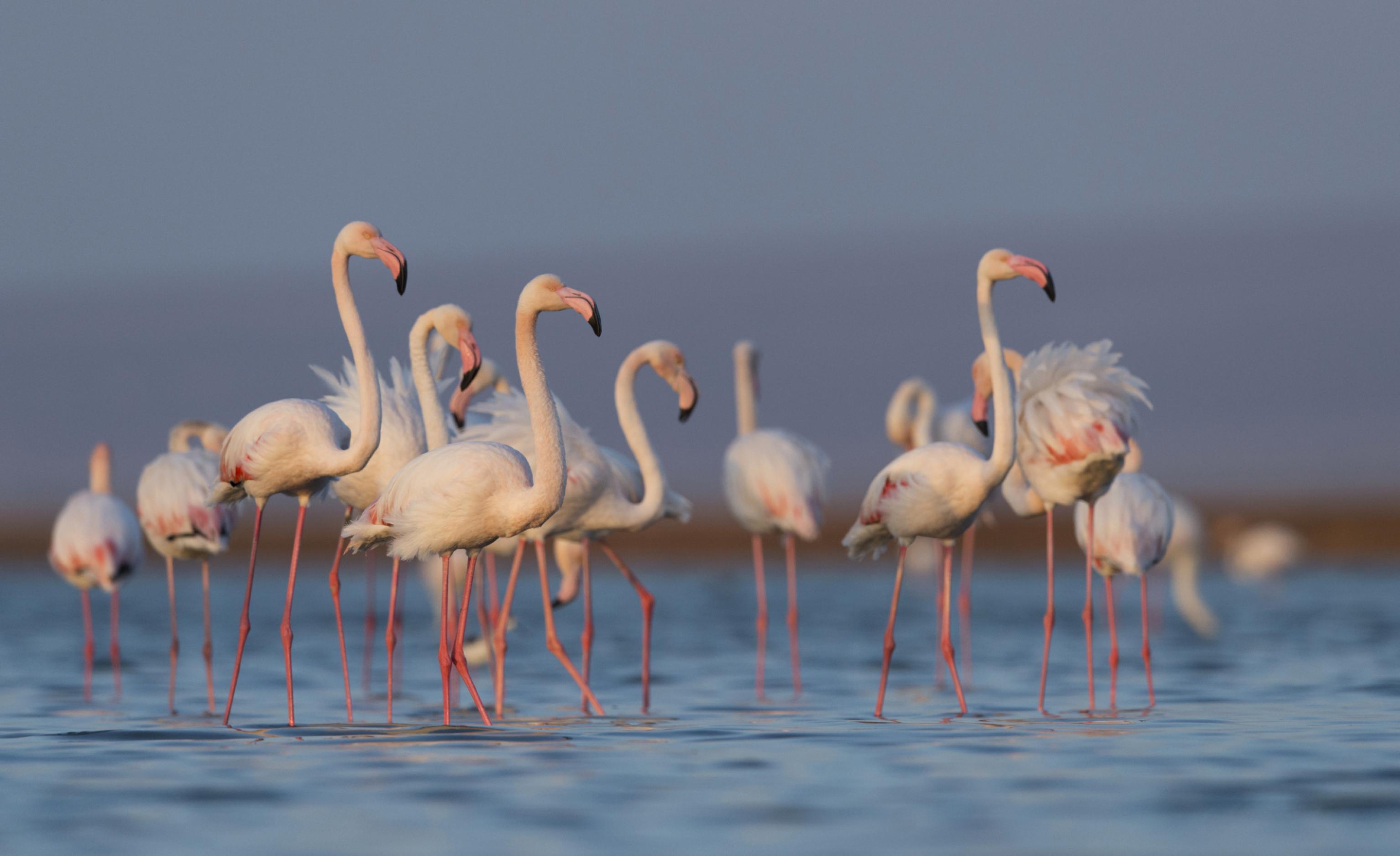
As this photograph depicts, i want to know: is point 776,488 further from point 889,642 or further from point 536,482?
point 536,482

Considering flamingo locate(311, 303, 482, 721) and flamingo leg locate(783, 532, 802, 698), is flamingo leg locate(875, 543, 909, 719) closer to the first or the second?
flamingo leg locate(783, 532, 802, 698)

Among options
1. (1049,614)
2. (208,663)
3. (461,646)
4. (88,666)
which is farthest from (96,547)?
(1049,614)

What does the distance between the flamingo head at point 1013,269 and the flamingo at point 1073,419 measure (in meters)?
0.60

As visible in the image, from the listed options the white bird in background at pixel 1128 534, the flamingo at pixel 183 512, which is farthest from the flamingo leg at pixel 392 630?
the white bird in background at pixel 1128 534

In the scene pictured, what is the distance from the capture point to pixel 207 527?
1079cm

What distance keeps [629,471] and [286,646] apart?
2460 millimetres

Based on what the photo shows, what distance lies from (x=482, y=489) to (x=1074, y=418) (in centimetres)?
329

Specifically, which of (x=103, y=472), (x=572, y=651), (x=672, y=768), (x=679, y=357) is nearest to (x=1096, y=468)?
(x=679, y=357)

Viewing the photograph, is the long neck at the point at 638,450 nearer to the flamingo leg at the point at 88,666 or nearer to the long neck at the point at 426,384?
the long neck at the point at 426,384

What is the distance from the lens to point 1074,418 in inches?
360

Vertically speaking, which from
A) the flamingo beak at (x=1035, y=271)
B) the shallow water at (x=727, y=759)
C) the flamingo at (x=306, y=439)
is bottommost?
the shallow water at (x=727, y=759)

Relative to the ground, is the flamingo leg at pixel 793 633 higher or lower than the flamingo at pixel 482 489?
lower

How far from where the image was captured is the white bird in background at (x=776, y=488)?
464 inches

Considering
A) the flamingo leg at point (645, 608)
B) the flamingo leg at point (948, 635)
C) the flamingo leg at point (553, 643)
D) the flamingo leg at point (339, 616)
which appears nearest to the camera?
the flamingo leg at point (339, 616)
